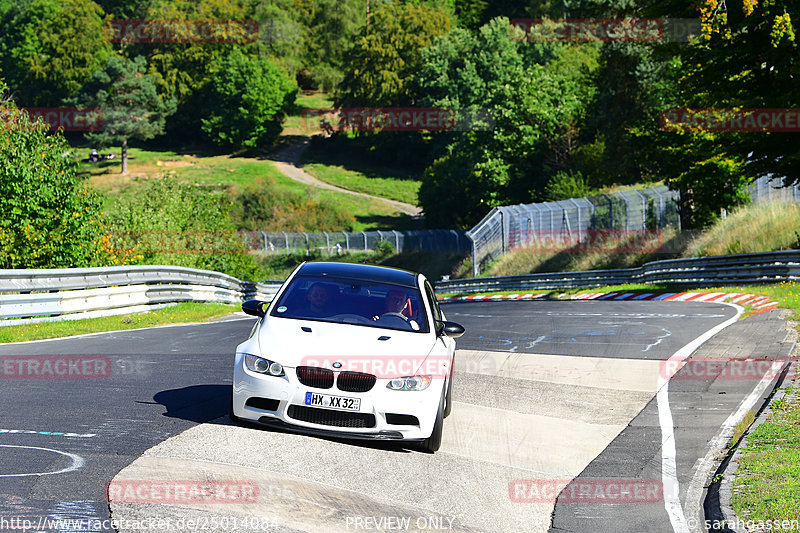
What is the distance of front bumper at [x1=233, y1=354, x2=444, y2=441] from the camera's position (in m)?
7.42

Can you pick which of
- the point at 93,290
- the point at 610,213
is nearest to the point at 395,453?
the point at 93,290

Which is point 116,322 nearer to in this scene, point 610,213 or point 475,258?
point 610,213

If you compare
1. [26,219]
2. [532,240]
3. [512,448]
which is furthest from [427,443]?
[532,240]

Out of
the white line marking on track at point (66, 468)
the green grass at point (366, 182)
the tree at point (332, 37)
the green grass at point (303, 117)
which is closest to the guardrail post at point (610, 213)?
the white line marking on track at point (66, 468)

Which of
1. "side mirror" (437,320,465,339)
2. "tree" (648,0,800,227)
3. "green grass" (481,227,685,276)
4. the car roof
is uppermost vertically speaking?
"tree" (648,0,800,227)

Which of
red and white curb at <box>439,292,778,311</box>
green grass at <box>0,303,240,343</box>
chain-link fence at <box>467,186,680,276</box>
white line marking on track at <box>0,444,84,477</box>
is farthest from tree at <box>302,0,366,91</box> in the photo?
white line marking on track at <box>0,444,84,477</box>

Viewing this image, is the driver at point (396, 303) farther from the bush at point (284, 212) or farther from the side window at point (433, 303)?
the bush at point (284, 212)

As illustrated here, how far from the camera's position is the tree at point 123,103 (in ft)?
340

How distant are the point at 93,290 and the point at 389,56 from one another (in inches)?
3581

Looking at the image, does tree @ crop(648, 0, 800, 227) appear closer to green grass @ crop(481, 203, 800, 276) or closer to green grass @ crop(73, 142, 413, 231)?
green grass @ crop(481, 203, 800, 276)

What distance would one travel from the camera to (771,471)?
22.4ft

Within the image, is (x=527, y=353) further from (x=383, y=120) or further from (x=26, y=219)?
(x=383, y=120)

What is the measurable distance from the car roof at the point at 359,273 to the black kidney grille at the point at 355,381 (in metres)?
1.66

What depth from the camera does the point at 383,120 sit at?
102875 millimetres
